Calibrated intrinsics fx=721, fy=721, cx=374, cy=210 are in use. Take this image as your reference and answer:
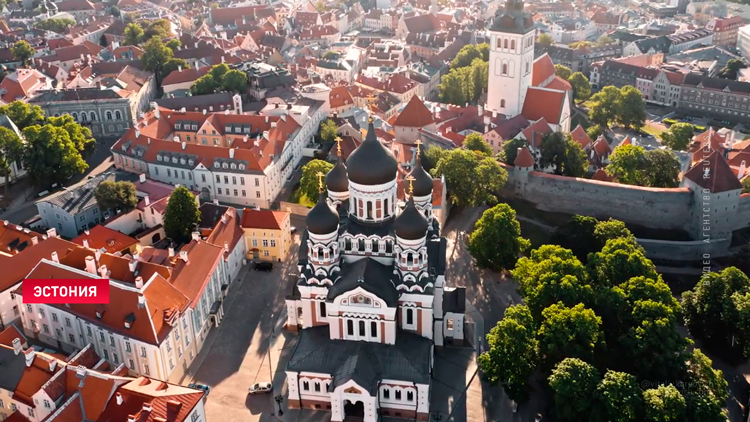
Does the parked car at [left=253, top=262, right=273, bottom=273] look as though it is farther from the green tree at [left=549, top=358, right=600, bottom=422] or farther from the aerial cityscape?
the green tree at [left=549, top=358, right=600, bottom=422]

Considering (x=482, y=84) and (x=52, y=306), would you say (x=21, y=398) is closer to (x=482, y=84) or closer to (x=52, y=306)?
(x=52, y=306)

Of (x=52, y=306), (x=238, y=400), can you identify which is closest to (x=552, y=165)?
(x=238, y=400)

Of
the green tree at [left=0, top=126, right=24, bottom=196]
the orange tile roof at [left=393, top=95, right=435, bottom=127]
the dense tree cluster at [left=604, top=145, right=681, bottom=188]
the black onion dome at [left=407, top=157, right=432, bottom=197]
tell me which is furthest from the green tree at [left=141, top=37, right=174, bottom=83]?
the dense tree cluster at [left=604, top=145, right=681, bottom=188]

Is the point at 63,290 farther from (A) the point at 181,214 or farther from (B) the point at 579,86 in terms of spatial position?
(B) the point at 579,86

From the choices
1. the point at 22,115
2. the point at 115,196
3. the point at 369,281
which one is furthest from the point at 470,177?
the point at 22,115

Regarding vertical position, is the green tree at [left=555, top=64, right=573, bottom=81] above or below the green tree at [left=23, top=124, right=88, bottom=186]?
below
